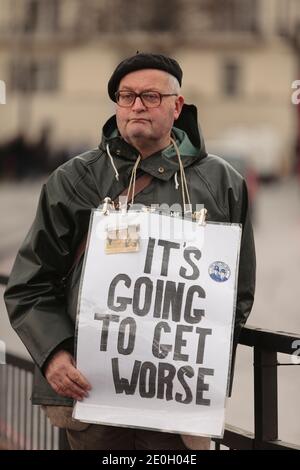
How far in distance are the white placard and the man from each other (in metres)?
0.08

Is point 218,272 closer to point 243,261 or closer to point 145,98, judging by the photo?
point 243,261

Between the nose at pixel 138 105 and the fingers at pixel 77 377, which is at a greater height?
the nose at pixel 138 105

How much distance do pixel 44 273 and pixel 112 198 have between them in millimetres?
331

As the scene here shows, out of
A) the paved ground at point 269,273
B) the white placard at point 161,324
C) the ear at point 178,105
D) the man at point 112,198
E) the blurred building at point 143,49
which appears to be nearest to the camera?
the white placard at point 161,324

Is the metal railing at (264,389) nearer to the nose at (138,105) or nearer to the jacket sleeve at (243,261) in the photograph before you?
the jacket sleeve at (243,261)

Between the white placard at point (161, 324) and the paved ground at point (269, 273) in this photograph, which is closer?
the white placard at point (161, 324)

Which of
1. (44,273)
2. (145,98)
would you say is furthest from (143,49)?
(44,273)

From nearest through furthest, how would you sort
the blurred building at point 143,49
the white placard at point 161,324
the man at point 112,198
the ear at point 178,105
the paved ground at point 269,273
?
the white placard at point 161,324, the man at point 112,198, the ear at point 178,105, the paved ground at point 269,273, the blurred building at point 143,49

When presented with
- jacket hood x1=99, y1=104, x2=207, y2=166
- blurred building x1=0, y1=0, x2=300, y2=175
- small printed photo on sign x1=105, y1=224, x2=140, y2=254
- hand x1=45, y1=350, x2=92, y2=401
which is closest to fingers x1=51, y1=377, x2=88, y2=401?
hand x1=45, y1=350, x2=92, y2=401

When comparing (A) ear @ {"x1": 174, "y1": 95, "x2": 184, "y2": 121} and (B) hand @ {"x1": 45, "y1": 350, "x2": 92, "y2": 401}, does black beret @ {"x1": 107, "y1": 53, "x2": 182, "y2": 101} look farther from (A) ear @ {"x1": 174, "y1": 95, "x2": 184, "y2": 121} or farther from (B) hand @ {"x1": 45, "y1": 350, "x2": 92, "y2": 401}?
(B) hand @ {"x1": 45, "y1": 350, "x2": 92, "y2": 401}

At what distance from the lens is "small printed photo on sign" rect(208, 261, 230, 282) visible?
110 inches

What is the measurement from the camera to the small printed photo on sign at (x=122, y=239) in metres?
2.81

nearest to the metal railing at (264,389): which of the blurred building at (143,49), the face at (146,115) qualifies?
the face at (146,115)

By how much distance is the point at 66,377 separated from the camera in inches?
111
